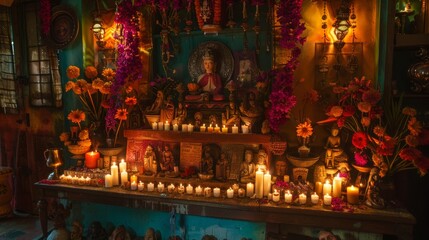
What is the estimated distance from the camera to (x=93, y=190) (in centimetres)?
393

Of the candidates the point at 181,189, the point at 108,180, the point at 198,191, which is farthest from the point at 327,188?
the point at 108,180

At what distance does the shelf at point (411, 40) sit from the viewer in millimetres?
3439

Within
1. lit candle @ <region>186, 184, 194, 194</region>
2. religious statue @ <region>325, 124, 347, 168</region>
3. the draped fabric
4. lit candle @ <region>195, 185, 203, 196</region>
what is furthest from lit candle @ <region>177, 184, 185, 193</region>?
the draped fabric

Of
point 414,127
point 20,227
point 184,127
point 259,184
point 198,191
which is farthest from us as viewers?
point 20,227

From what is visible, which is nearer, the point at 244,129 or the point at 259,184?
the point at 259,184

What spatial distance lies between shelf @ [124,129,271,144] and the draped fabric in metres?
2.64

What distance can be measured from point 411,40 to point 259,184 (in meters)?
2.44

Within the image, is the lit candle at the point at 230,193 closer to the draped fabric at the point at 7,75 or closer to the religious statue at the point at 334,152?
the religious statue at the point at 334,152

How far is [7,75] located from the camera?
5.34m

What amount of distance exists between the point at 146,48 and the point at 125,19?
1.75ft

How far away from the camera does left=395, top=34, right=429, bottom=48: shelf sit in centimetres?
344

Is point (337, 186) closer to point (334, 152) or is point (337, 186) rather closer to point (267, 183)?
point (334, 152)

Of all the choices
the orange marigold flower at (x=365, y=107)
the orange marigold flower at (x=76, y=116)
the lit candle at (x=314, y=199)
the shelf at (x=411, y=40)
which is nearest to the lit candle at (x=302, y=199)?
the lit candle at (x=314, y=199)

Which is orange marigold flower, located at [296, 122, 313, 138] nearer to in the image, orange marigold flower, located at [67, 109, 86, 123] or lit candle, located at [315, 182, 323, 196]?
lit candle, located at [315, 182, 323, 196]
